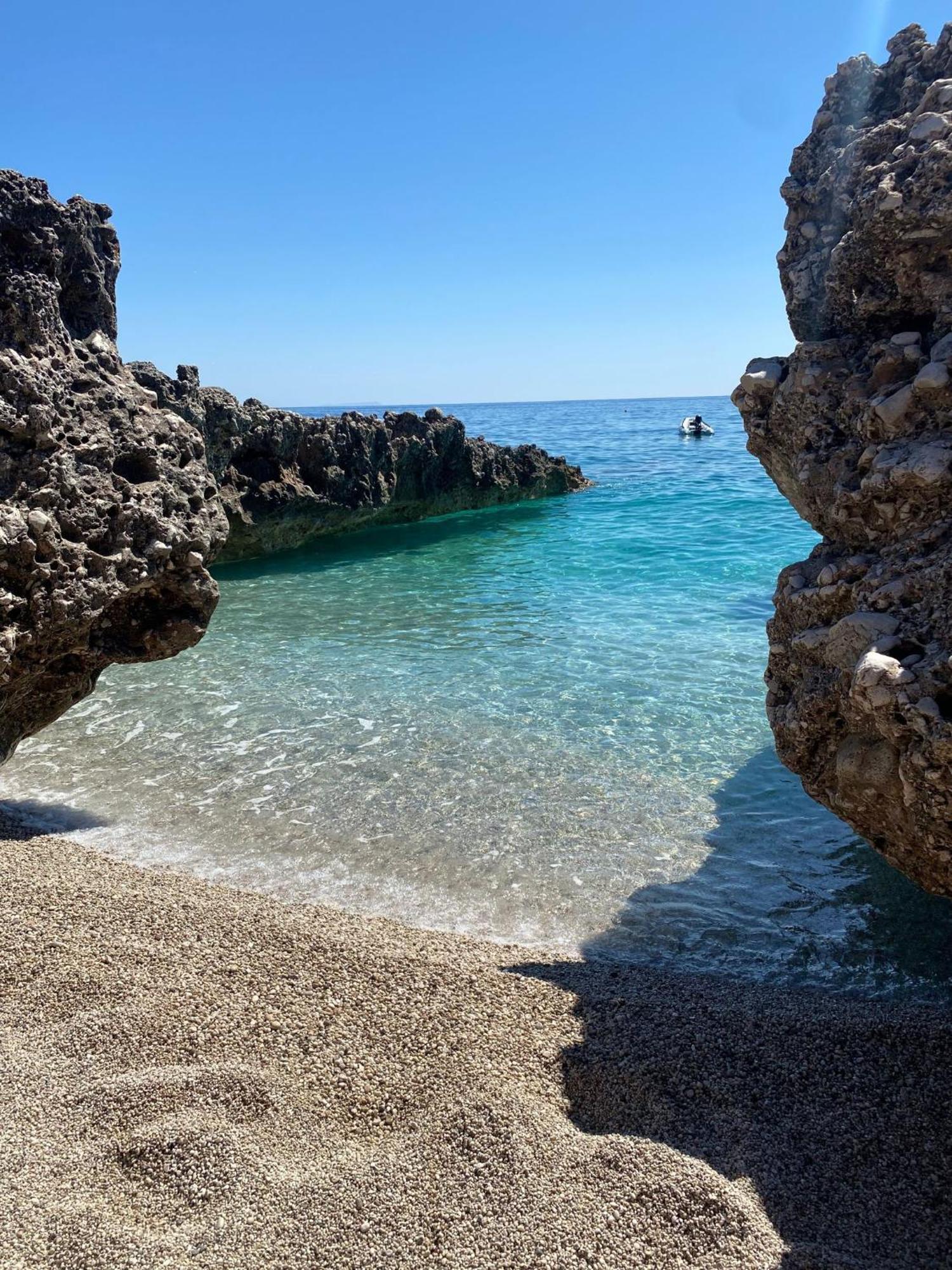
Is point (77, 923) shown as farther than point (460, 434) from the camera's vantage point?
No

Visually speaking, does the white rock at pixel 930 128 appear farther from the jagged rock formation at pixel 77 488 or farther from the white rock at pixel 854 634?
the jagged rock formation at pixel 77 488

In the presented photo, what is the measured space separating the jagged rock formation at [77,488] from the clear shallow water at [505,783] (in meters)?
1.41

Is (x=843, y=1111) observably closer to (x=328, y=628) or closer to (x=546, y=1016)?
(x=546, y=1016)

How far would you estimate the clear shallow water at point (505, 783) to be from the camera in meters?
5.01

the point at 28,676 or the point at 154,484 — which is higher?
the point at 154,484

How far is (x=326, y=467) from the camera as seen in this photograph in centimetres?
1952

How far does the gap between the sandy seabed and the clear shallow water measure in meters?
0.80

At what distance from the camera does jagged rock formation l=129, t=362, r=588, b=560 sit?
54.7 ft

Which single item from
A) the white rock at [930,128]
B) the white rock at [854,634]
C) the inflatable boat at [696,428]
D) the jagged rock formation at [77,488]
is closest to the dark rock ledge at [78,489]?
the jagged rock formation at [77,488]

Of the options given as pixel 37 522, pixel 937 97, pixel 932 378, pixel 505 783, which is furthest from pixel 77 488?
pixel 937 97

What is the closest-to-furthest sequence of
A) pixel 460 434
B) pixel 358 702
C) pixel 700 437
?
pixel 358 702 → pixel 460 434 → pixel 700 437

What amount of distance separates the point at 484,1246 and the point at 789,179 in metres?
4.81

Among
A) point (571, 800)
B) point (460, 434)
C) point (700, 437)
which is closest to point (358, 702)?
point (571, 800)

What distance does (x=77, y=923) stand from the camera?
4.25 m
